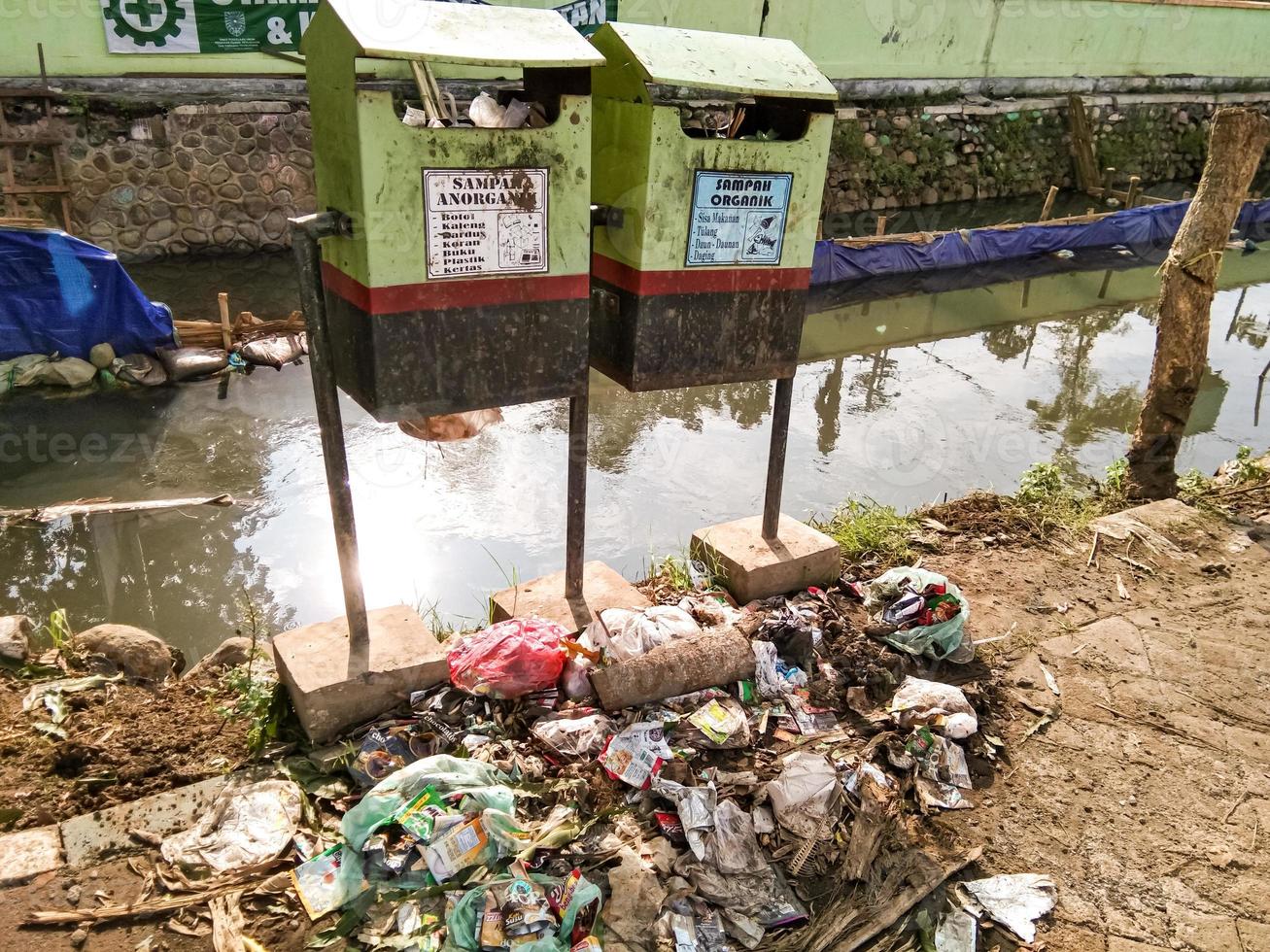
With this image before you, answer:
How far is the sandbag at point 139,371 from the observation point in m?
8.87

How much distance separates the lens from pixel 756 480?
7.66 metres

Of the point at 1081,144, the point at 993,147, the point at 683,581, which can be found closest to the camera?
the point at 683,581

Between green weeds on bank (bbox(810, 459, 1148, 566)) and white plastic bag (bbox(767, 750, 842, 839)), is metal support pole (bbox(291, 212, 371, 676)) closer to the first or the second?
white plastic bag (bbox(767, 750, 842, 839))

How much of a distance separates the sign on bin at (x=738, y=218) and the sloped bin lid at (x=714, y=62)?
0.32 m

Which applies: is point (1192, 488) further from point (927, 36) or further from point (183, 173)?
point (927, 36)

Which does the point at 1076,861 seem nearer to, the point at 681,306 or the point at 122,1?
the point at 681,306

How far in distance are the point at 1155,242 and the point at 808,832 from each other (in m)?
16.1

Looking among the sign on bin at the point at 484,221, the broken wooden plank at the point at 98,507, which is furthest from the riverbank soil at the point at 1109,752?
the broken wooden plank at the point at 98,507

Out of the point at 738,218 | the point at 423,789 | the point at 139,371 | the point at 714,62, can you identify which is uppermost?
the point at 714,62

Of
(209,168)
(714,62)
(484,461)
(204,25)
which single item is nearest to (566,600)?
(714,62)

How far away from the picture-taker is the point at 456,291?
308 cm

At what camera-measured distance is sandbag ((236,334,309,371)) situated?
948 cm

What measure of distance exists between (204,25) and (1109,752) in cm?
1243

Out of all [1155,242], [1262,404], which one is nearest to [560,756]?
[1262,404]
